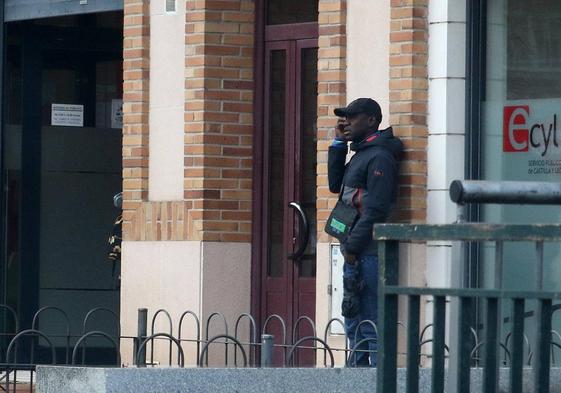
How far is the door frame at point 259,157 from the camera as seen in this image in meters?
10.7

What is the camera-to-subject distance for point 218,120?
1065 cm

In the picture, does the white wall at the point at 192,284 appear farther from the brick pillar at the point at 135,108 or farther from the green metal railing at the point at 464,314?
the green metal railing at the point at 464,314

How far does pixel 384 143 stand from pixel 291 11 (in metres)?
1.95

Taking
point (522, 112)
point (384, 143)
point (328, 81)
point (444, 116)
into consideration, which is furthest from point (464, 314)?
point (328, 81)

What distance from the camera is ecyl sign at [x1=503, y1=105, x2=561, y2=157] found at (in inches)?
363

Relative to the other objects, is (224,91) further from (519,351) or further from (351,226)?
(519,351)

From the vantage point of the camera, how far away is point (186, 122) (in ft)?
35.1

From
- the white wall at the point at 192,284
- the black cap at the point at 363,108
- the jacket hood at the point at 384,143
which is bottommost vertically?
the white wall at the point at 192,284

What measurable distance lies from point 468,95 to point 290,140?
5.33 feet

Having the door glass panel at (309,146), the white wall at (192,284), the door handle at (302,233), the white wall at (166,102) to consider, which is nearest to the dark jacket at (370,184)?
the door handle at (302,233)

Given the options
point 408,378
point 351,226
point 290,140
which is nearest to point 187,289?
point 290,140

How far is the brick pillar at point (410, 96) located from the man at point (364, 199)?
0.11 meters

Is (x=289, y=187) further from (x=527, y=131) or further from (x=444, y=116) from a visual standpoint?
(x=527, y=131)

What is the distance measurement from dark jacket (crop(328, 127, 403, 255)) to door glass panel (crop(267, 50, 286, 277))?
148cm
